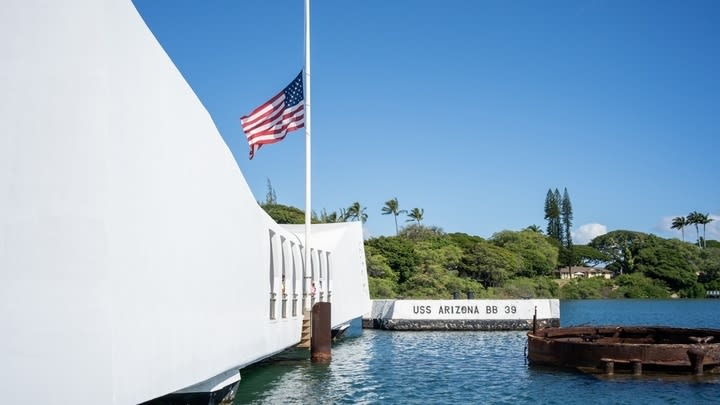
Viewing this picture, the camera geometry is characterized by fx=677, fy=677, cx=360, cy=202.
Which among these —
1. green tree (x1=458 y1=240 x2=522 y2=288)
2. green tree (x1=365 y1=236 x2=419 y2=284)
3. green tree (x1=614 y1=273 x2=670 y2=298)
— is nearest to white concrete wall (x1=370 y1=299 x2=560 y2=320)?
green tree (x1=365 y1=236 x2=419 y2=284)

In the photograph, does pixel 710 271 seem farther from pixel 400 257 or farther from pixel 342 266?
pixel 342 266

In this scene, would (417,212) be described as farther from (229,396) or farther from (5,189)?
(5,189)

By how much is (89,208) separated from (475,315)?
115 ft

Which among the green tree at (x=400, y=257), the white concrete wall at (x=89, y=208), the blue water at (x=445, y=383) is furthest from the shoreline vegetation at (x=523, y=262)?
the white concrete wall at (x=89, y=208)

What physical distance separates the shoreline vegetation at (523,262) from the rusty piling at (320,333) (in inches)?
1544

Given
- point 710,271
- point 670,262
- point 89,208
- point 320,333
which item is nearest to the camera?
point 89,208

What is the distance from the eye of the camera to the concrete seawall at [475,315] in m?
40.0

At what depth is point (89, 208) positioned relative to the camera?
295 inches

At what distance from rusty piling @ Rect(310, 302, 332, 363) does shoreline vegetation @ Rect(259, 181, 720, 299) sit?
1544 inches

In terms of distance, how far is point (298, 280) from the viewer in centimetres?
2325

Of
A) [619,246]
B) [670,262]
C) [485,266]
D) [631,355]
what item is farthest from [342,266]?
[619,246]

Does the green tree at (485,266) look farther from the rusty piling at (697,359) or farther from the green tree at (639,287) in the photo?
the rusty piling at (697,359)

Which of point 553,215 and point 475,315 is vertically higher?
point 553,215

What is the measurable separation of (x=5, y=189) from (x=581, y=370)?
18844 millimetres
